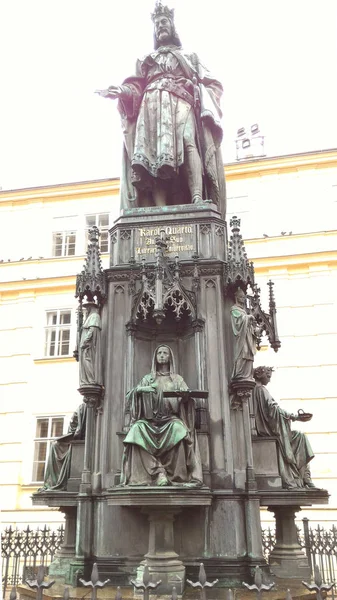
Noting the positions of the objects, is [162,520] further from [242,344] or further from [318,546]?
[318,546]

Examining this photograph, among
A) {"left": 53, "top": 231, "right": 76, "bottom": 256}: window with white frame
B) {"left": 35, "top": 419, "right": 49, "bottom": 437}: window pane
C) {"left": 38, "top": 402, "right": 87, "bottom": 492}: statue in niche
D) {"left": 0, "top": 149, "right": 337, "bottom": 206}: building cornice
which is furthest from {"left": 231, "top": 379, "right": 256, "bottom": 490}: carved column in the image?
{"left": 53, "top": 231, "right": 76, "bottom": 256}: window with white frame

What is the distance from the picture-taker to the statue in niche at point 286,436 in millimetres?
8211

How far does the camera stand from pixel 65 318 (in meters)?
22.5

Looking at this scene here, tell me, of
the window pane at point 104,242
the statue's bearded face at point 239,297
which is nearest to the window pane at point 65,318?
the window pane at point 104,242

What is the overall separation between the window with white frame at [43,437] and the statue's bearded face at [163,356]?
1343cm

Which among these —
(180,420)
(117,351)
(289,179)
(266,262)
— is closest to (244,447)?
(180,420)

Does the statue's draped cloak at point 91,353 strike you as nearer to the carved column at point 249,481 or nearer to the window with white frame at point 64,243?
the carved column at point 249,481

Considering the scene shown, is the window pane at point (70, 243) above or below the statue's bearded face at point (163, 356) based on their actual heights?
above

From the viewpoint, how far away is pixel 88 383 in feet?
26.5

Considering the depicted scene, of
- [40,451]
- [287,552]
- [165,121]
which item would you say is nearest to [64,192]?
[40,451]

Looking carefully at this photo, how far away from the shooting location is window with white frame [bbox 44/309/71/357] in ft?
71.8

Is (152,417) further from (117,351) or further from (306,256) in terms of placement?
(306,256)

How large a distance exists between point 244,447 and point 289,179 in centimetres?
1686

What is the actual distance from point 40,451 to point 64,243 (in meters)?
8.58
